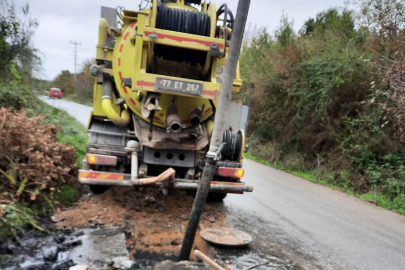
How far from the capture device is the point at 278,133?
1520 centimetres

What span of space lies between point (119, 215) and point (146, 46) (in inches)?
97.5

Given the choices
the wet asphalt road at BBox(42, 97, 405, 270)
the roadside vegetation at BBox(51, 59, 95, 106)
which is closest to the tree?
the wet asphalt road at BBox(42, 97, 405, 270)

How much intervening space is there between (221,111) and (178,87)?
116cm

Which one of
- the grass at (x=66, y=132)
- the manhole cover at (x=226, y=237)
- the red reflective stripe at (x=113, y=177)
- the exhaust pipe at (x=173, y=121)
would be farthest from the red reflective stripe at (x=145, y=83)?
the grass at (x=66, y=132)

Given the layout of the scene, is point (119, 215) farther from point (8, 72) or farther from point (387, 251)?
point (8, 72)

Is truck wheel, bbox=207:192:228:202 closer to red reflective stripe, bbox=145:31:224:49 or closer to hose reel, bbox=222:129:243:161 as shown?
hose reel, bbox=222:129:243:161

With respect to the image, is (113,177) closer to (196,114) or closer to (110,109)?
(110,109)

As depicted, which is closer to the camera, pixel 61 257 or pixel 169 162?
pixel 61 257

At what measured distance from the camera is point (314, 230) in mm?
5820

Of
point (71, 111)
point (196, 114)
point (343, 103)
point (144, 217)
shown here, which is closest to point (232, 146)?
point (196, 114)

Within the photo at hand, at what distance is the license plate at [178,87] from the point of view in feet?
14.8

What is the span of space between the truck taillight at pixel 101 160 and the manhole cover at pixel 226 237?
1.67 metres

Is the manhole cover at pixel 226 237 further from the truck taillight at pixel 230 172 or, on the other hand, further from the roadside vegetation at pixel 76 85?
the roadside vegetation at pixel 76 85

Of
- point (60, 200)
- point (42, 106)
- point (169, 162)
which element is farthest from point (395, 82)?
point (42, 106)
